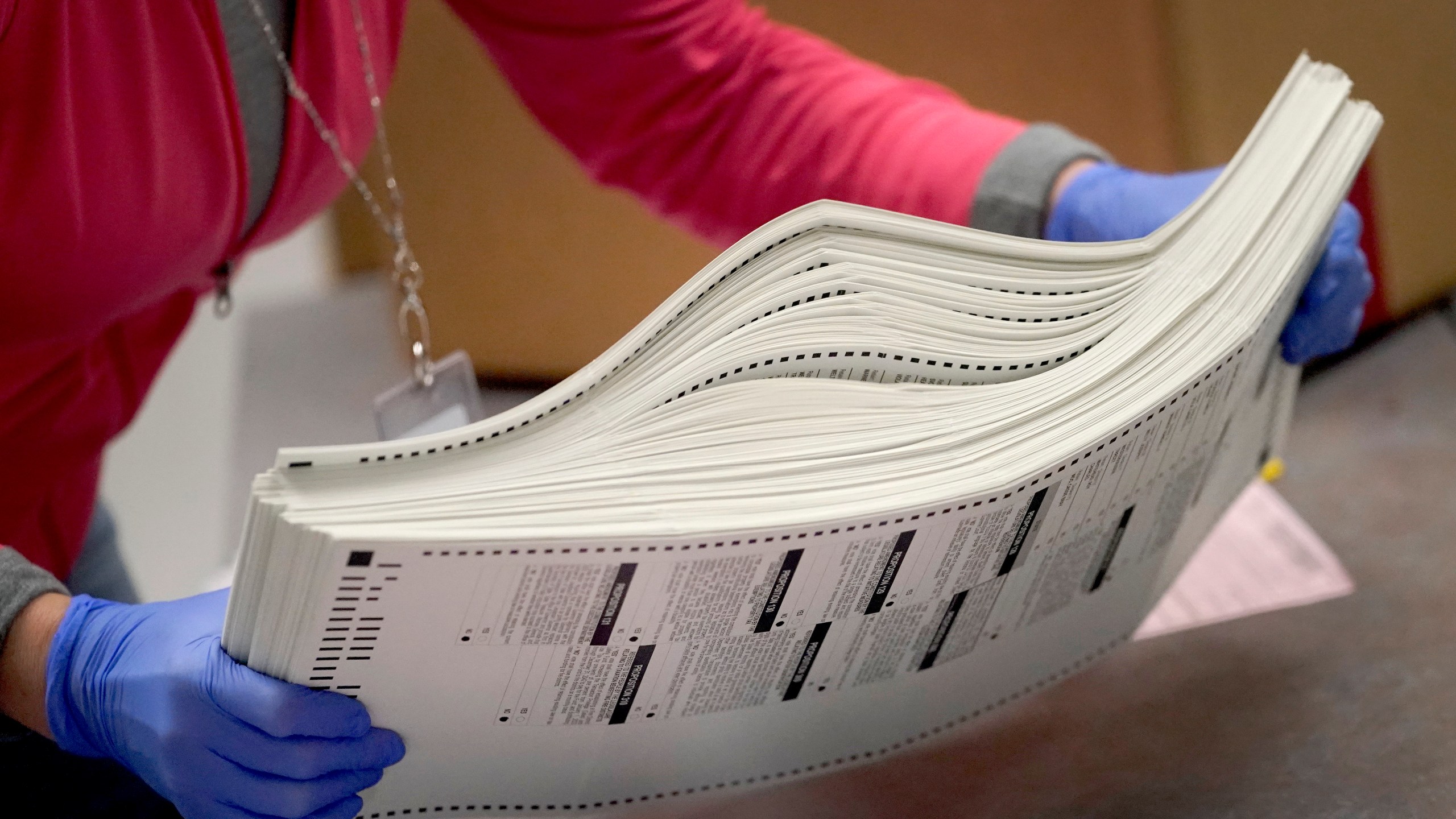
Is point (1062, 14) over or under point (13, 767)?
over

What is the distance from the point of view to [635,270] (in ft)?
2.01

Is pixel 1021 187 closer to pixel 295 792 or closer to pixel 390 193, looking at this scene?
pixel 390 193

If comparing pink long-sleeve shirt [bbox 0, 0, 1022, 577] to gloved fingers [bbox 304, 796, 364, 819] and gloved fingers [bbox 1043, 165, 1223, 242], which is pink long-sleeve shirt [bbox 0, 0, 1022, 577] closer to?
gloved fingers [bbox 1043, 165, 1223, 242]

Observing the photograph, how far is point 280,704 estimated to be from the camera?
1.27ft

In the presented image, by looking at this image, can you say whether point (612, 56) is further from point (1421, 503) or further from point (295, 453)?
point (1421, 503)

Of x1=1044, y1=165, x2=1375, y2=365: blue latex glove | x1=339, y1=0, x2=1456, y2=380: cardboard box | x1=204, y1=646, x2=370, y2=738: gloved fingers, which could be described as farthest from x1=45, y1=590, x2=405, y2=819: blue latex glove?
x1=1044, y1=165, x2=1375, y2=365: blue latex glove

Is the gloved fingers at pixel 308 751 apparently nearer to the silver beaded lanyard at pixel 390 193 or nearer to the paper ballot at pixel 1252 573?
the silver beaded lanyard at pixel 390 193

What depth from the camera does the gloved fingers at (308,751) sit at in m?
0.40

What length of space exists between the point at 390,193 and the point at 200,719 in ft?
1.27

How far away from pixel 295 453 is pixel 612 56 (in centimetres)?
47

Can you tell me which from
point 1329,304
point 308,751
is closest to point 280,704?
point 308,751

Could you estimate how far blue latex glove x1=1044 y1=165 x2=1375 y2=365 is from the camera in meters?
0.61

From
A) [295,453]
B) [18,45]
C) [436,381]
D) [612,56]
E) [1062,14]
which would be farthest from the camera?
[1062,14]

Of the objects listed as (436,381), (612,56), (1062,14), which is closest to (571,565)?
(436,381)
